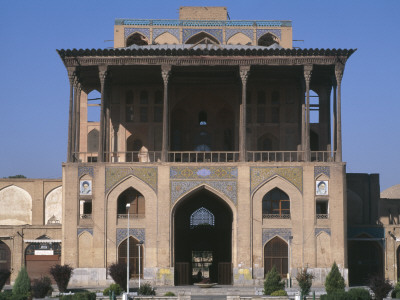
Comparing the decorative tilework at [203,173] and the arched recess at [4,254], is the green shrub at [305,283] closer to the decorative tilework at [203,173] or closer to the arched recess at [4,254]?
the decorative tilework at [203,173]

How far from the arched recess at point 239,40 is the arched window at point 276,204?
523 inches

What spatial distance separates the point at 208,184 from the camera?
41.1 metres

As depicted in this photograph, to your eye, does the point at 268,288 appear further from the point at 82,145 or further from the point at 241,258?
the point at 82,145

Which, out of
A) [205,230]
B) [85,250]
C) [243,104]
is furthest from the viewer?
[205,230]

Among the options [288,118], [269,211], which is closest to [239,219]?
[269,211]

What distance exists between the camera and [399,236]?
46156mm

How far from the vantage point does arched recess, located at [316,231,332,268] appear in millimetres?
40469

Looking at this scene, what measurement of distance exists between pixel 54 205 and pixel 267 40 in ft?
57.5

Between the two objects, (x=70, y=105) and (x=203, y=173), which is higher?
(x=70, y=105)

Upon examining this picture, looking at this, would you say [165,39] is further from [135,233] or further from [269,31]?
[135,233]

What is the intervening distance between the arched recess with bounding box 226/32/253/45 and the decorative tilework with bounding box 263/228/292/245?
15.1 meters

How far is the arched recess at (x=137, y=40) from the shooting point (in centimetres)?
5116

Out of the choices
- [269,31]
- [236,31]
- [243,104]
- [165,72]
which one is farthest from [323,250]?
[236,31]

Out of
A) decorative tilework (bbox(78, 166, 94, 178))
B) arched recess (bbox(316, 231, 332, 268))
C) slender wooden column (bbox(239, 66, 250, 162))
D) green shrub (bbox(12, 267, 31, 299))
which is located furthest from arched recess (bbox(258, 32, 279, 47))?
green shrub (bbox(12, 267, 31, 299))
